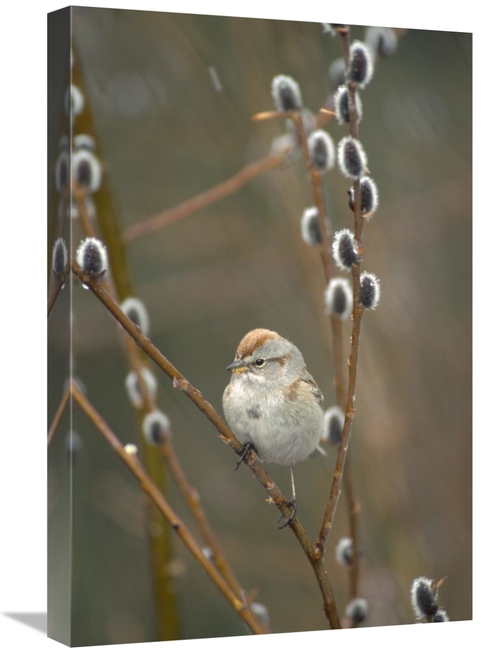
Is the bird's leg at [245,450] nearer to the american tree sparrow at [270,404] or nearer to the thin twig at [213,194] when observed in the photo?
the american tree sparrow at [270,404]

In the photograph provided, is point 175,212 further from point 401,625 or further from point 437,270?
point 401,625

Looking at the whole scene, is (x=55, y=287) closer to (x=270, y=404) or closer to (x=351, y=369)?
(x=270, y=404)

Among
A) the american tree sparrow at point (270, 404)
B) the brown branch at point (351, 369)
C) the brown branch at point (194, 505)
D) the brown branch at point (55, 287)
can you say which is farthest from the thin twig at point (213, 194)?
the brown branch at point (194, 505)

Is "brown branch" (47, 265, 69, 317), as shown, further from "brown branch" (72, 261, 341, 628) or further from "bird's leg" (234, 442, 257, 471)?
"bird's leg" (234, 442, 257, 471)

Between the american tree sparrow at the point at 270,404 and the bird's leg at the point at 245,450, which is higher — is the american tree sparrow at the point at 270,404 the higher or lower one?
the higher one

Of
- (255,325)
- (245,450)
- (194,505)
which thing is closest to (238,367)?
(245,450)

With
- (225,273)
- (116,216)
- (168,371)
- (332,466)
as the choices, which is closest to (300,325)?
(225,273)
